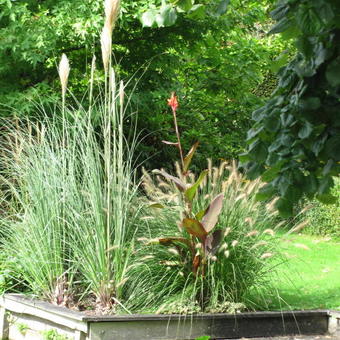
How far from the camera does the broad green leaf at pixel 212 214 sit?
542cm

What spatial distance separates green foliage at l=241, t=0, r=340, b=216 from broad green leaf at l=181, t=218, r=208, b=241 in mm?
3104

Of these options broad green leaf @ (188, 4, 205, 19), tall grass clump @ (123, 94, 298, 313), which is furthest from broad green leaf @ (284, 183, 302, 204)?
tall grass clump @ (123, 94, 298, 313)

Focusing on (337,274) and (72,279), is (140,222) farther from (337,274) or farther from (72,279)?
(337,274)

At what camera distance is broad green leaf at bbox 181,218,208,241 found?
211 inches

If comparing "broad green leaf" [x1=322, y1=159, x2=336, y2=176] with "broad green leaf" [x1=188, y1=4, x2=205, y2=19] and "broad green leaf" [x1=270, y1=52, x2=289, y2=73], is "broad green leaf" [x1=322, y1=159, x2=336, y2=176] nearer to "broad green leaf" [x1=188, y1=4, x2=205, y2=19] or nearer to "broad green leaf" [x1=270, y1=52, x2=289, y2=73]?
"broad green leaf" [x1=270, y1=52, x2=289, y2=73]

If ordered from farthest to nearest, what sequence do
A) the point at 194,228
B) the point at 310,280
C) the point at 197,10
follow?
1. the point at 310,280
2. the point at 194,228
3. the point at 197,10

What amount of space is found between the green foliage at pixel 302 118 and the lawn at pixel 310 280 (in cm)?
316

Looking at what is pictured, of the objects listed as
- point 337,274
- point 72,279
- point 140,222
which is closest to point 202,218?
point 140,222

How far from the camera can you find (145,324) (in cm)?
516

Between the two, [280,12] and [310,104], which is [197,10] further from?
[310,104]

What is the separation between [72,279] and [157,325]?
3.04ft

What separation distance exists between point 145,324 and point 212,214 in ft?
3.29

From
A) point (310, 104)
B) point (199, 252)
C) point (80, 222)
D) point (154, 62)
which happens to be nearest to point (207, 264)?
point (199, 252)

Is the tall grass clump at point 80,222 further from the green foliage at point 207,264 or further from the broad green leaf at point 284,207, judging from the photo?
the broad green leaf at point 284,207
